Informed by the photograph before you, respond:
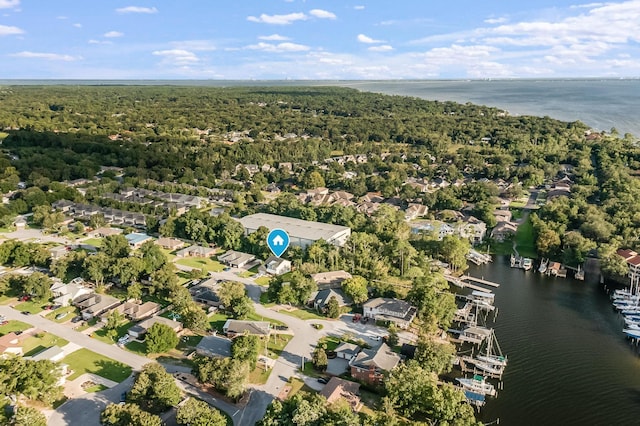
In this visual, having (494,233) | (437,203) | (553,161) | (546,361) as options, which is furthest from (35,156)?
(553,161)

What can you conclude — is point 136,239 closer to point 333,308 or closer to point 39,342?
point 39,342

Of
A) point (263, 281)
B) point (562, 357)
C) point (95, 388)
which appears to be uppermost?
point (263, 281)

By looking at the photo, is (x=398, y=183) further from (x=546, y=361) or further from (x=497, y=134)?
(x=497, y=134)

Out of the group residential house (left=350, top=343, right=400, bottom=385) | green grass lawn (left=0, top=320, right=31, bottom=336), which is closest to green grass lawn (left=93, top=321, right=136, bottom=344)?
green grass lawn (left=0, top=320, right=31, bottom=336)

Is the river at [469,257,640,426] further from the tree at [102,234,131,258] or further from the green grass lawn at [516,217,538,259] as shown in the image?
the tree at [102,234,131,258]

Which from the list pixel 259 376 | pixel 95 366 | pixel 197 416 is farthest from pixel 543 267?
pixel 95 366

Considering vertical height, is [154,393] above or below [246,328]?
above
